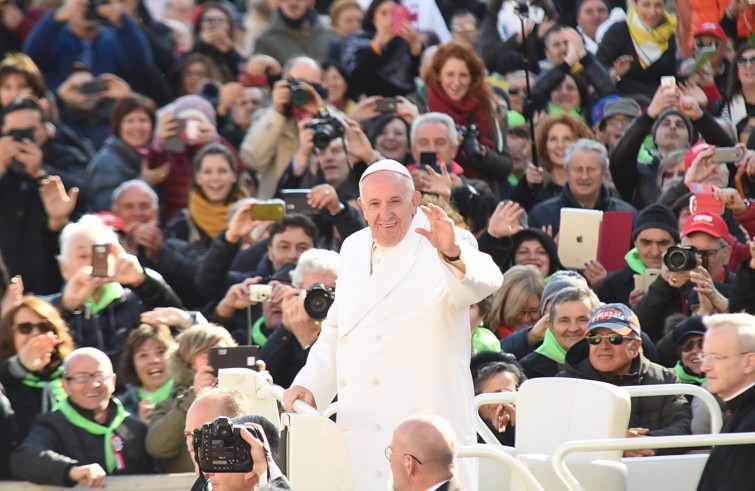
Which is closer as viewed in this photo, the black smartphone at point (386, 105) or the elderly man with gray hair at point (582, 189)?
the elderly man with gray hair at point (582, 189)

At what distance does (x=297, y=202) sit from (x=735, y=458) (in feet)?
13.5

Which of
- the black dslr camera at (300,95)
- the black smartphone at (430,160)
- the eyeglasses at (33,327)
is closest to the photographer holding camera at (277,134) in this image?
the black dslr camera at (300,95)

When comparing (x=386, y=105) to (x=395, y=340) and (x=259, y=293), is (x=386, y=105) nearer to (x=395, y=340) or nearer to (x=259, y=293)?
(x=259, y=293)

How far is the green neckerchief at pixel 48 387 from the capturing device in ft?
27.4

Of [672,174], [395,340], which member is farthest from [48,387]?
[672,174]

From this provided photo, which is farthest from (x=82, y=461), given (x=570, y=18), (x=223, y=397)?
(x=570, y=18)

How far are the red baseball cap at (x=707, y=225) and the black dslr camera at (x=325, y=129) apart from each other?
7.75 ft

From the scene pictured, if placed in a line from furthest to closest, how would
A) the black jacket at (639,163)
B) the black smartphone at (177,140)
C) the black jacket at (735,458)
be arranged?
the black smartphone at (177,140)
the black jacket at (639,163)
the black jacket at (735,458)

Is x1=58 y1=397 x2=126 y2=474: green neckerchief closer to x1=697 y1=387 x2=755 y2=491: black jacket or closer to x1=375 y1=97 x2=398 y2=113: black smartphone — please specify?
x1=697 y1=387 x2=755 y2=491: black jacket

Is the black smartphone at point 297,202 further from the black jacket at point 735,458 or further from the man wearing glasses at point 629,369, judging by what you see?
the black jacket at point 735,458

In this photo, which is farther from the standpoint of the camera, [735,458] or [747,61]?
[747,61]

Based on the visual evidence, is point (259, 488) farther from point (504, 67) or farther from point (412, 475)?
point (504, 67)

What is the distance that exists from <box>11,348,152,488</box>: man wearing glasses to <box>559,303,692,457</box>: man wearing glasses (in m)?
2.25

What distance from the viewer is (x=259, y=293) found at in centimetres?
878
